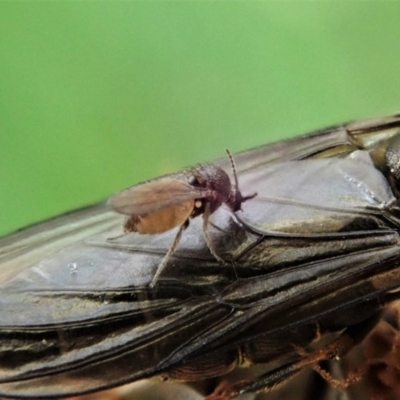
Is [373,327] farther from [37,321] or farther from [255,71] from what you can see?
[255,71]

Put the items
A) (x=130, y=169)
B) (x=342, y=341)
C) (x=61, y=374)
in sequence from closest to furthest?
(x=61, y=374) → (x=342, y=341) → (x=130, y=169)

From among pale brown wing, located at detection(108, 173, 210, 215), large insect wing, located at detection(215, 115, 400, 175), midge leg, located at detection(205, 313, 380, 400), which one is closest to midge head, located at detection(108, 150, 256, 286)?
pale brown wing, located at detection(108, 173, 210, 215)

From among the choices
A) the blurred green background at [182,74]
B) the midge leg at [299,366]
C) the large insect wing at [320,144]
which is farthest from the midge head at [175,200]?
the blurred green background at [182,74]

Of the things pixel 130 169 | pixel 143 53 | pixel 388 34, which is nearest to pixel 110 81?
pixel 143 53

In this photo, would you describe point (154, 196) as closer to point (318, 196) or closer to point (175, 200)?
point (175, 200)

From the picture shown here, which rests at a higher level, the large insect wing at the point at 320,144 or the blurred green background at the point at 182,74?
the blurred green background at the point at 182,74

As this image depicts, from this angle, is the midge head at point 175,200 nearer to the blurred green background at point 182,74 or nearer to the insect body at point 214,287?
the insect body at point 214,287

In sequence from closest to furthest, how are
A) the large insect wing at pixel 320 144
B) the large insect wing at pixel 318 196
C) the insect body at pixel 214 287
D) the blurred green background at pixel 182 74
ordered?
1. the insect body at pixel 214 287
2. the large insect wing at pixel 318 196
3. the large insect wing at pixel 320 144
4. the blurred green background at pixel 182 74

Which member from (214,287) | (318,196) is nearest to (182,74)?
(318,196)
